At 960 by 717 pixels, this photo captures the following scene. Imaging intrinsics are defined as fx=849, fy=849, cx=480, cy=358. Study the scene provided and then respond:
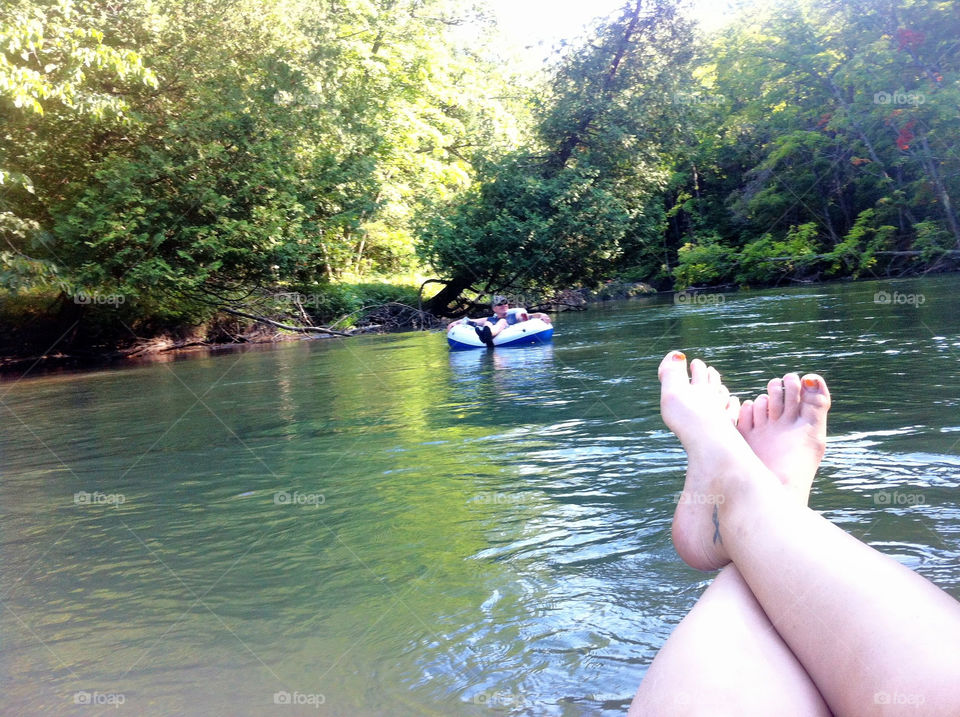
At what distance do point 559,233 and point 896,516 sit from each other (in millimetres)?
21025

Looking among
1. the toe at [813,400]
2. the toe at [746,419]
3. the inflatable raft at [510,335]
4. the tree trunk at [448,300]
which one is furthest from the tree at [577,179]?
the toe at [813,400]

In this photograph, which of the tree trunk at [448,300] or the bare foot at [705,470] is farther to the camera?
the tree trunk at [448,300]

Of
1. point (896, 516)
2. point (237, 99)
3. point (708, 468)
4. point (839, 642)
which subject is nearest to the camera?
point (839, 642)

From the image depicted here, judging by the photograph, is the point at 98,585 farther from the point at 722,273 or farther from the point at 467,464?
the point at 722,273

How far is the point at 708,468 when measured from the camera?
8.51ft

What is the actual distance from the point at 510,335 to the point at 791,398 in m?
11.4

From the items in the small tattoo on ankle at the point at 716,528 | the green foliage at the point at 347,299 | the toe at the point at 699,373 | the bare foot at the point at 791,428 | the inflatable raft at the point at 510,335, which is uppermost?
the green foliage at the point at 347,299

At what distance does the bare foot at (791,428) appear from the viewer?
276 cm

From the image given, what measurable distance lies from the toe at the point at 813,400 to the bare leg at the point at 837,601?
74 centimetres

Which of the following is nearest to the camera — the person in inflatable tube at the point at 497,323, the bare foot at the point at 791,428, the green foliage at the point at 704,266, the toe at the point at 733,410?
the bare foot at the point at 791,428

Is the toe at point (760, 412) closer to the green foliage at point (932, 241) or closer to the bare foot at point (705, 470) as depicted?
the bare foot at point (705, 470)

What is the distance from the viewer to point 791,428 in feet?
10.00

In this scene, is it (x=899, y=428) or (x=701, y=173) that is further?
(x=701, y=173)

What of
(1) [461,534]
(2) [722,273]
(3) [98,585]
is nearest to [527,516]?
(1) [461,534]
